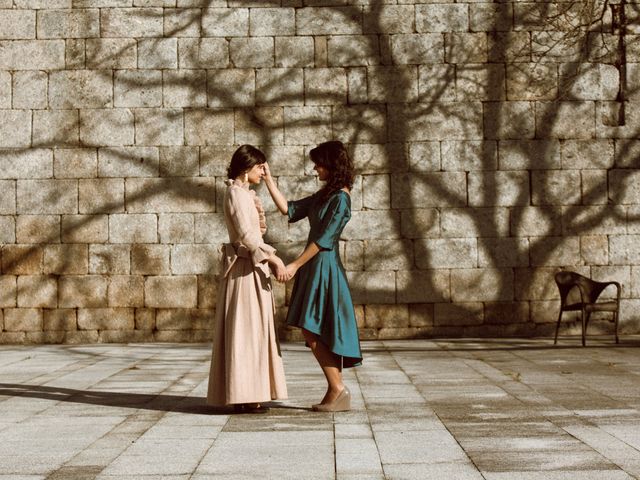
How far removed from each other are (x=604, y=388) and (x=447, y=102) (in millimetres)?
5265

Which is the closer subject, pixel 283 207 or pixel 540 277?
pixel 283 207

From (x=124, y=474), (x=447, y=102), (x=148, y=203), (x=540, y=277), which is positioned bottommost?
(x=124, y=474)

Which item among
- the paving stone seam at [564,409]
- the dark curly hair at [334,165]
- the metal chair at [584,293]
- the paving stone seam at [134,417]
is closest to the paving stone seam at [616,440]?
the paving stone seam at [564,409]

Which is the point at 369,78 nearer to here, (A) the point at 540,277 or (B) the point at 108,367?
(A) the point at 540,277

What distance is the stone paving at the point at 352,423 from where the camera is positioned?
13.6 feet

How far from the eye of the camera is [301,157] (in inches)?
442

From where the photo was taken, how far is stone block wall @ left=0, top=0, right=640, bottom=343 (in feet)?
36.8

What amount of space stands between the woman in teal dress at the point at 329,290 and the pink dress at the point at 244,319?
0.65 feet

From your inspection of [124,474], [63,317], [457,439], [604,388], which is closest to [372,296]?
[63,317]

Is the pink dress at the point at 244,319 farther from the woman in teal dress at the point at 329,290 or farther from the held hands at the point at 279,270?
the woman in teal dress at the point at 329,290

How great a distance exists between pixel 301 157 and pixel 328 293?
17.7 ft

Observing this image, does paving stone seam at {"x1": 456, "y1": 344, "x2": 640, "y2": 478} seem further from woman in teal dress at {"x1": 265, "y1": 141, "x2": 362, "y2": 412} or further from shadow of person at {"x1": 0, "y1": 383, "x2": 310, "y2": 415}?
shadow of person at {"x1": 0, "y1": 383, "x2": 310, "y2": 415}

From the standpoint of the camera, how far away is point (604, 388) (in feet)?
22.1

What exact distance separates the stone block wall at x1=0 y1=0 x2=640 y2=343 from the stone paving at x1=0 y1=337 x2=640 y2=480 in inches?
87.8
